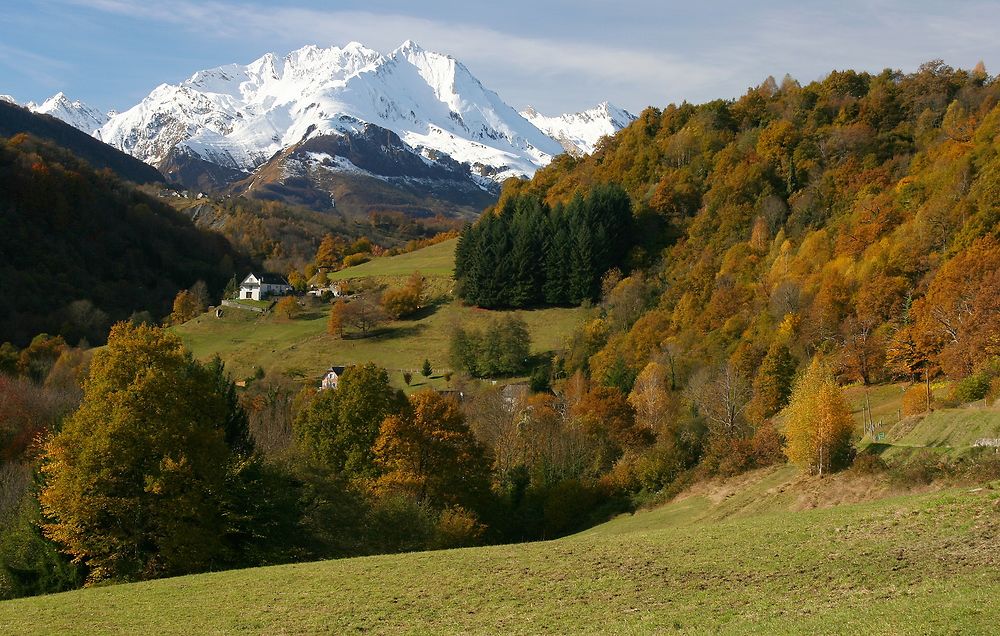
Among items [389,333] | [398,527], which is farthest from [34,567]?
[389,333]

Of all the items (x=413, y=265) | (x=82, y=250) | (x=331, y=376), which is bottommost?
(x=331, y=376)

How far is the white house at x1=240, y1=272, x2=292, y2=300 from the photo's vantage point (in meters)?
129

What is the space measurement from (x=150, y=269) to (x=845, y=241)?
124 meters

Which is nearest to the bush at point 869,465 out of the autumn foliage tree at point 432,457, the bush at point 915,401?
the bush at point 915,401

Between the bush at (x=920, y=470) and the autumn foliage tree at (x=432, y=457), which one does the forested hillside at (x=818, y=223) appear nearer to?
the bush at (x=920, y=470)

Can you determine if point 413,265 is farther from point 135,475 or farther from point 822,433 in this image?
point 135,475

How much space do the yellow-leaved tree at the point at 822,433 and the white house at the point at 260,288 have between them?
9749 centimetres

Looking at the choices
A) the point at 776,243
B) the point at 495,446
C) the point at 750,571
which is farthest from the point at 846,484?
the point at 776,243

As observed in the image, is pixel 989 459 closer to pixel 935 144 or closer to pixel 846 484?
pixel 846 484

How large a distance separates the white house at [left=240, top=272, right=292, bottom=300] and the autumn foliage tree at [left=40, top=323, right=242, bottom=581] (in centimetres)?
9585

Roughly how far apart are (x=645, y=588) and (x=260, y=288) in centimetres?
11488

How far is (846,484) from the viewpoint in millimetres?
38188

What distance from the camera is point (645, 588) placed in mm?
21297

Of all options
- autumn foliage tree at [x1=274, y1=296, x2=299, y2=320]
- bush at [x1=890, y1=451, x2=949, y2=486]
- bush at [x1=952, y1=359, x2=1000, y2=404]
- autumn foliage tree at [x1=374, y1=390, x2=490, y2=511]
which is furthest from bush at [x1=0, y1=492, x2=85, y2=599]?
autumn foliage tree at [x1=274, y1=296, x2=299, y2=320]
